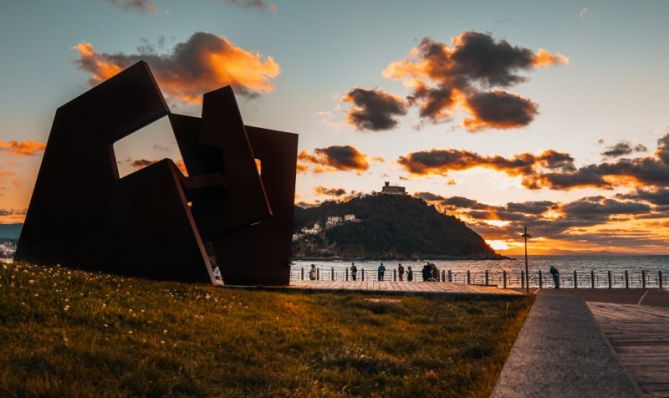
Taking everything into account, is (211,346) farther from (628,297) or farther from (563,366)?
(628,297)

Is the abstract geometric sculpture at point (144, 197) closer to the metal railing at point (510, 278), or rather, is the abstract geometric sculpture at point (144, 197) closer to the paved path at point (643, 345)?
the paved path at point (643, 345)

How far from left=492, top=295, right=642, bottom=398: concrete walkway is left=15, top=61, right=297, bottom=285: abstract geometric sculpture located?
37.2 ft

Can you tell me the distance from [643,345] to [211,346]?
6.37m

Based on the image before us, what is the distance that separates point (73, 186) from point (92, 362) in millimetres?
12420

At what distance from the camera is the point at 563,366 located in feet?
17.7

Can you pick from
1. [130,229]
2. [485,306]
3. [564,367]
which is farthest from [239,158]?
[564,367]

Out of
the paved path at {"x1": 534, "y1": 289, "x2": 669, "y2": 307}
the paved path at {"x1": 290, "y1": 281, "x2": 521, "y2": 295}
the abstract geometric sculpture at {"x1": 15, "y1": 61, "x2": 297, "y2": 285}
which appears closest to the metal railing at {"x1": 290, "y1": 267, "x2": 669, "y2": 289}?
the paved path at {"x1": 534, "y1": 289, "x2": 669, "y2": 307}

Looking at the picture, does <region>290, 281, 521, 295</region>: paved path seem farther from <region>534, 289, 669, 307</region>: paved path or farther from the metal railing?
the metal railing

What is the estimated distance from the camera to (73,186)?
1706 cm

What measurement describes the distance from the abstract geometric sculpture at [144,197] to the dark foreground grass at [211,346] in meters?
4.31

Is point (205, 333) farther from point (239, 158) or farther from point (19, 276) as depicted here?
point (239, 158)

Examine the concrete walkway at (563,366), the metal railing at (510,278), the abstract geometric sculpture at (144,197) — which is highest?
the abstract geometric sculpture at (144,197)

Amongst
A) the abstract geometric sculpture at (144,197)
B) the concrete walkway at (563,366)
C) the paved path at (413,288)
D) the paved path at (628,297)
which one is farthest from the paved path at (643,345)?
the abstract geometric sculpture at (144,197)

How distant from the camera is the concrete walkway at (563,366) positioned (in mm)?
4488
